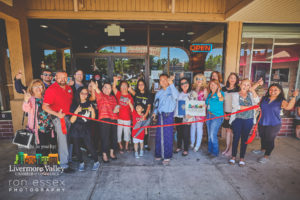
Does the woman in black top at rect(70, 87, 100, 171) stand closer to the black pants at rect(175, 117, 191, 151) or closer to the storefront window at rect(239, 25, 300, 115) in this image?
the black pants at rect(175, 117, 191, 151)

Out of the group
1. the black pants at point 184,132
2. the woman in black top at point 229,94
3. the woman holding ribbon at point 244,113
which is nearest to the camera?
the woman holding ribbon at point 244,113

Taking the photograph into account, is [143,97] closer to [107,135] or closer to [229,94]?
[107,135]

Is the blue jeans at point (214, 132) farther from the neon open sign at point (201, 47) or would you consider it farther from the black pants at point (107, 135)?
the neon open sign at point (201, 47)

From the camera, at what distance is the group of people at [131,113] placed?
2.93m

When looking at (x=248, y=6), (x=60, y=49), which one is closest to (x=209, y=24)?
(x=248, y=6)

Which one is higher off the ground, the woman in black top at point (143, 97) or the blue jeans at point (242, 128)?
the woman in black top at point (143, 97)

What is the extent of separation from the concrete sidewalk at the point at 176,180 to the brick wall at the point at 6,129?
1215 millimetres

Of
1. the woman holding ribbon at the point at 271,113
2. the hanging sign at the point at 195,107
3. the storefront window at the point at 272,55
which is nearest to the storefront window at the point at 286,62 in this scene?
the storefront window at the point at 272,55

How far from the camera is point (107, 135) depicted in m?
3.35

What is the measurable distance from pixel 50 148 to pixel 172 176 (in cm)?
244

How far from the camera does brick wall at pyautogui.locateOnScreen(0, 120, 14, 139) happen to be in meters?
4.62

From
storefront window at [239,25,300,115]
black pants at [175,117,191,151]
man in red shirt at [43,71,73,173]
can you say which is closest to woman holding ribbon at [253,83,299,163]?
black pants at [175,117,191,151]

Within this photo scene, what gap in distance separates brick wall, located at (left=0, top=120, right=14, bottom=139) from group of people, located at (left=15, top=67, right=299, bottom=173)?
181 cm

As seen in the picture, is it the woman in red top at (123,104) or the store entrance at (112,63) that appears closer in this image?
the woman in red top at (123,104)
